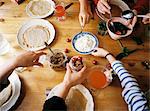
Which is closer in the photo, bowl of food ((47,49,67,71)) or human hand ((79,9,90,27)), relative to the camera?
bowl of food ((47,49,67,71))

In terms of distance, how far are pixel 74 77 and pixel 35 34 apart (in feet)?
1.29

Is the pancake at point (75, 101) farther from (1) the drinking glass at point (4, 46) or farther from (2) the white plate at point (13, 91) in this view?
(1) the drinking glass at point (4, 46)

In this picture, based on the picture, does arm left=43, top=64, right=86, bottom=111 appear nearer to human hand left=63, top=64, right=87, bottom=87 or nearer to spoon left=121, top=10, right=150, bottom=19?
human hand left=63, top=64, right=87, bottom=87

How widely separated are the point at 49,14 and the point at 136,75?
60 cm

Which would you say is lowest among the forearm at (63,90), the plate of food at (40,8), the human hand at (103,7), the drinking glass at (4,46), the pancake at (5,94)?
the pancake at (5,94)

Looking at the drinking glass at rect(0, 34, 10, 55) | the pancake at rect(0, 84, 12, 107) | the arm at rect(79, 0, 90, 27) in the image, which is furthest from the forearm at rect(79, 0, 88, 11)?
the pancake at rect(0, 84, 12, 107)

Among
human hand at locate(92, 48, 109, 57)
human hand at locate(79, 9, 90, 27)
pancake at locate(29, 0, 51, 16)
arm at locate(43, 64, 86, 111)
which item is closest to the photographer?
arm at locate(43, 64, 86, 111)

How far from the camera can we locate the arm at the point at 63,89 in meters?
1.03

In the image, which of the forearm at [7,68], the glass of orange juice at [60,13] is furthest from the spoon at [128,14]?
the forearm at [7,68]

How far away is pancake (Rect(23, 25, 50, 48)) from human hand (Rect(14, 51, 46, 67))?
0.12 meters

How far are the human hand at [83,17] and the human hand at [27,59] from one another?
31cm

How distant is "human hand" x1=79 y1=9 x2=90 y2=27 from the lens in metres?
1.36

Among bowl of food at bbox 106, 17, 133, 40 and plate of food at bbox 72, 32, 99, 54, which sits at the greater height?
bowl of food at bbox 106, 17, 133, 40

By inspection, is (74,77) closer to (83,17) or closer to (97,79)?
(97,79)
